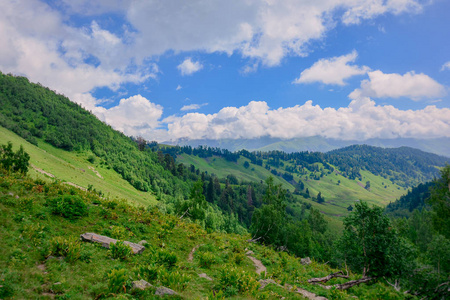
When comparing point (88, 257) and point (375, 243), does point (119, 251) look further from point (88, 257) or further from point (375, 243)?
point (375, 243)

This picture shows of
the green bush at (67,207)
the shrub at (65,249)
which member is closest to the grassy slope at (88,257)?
the shrub at (65,249)

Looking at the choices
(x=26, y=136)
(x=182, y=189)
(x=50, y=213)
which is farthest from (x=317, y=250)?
(x=26, y=136)

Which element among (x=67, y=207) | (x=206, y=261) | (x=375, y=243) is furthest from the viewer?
(x=375, y=243)

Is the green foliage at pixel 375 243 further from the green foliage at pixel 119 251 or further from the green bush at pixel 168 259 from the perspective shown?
the green foliage at pixel 119 251

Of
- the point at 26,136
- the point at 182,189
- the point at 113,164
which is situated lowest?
the point at 182,189

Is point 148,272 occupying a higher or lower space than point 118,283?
lower

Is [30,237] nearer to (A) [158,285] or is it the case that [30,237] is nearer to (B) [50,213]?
(B) [50,213]

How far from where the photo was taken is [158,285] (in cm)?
1112

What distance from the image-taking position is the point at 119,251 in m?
14.1

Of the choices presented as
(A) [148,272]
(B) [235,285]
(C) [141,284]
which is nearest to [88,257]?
(A) [148,272]

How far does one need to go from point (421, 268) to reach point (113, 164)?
573ft

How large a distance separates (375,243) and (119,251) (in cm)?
2552

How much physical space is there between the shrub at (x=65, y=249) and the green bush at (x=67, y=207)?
5.18m

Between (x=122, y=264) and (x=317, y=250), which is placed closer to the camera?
(x=122, y=264)
